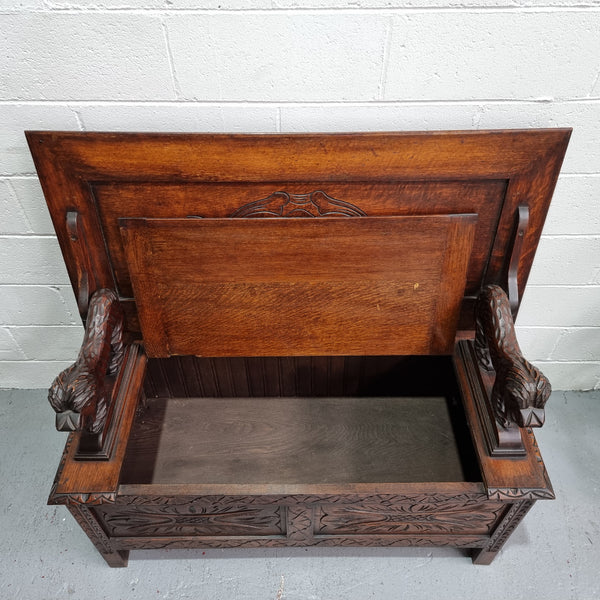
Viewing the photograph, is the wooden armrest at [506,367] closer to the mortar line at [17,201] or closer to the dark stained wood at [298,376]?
the dark stained wood at [298,376]

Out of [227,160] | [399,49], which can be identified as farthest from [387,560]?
[399,49]

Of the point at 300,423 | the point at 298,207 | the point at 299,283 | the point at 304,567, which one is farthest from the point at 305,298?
the point at 304,567

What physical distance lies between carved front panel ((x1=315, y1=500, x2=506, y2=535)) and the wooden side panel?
0.38 meters

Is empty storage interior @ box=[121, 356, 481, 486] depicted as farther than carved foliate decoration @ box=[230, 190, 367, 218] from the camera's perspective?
Yes

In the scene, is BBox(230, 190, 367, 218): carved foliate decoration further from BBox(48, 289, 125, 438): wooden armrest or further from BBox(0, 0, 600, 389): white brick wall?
BBox(48, 289, 125, 438): wooden armrest

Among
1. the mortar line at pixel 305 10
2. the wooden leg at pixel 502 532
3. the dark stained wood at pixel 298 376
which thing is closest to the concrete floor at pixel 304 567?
the wooden leg at pixel 502 532

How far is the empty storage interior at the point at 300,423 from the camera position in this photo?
1503 millimetres

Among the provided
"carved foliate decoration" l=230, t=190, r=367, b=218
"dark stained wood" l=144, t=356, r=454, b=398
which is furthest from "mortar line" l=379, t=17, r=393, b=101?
"dark stained wood" l=144, t=356, r=454, b=398

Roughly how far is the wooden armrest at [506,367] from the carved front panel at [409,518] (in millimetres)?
234

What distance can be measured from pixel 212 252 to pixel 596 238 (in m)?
0.99

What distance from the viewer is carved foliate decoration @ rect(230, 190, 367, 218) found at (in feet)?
4.00

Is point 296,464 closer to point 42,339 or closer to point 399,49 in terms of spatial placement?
point 42,339

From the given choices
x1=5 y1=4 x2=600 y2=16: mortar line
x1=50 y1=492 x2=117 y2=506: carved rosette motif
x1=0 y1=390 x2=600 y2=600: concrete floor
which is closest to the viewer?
x1=5 y1=4 x2=600 y2=16: mortar line

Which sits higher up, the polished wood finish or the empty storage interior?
the polished wood finish
